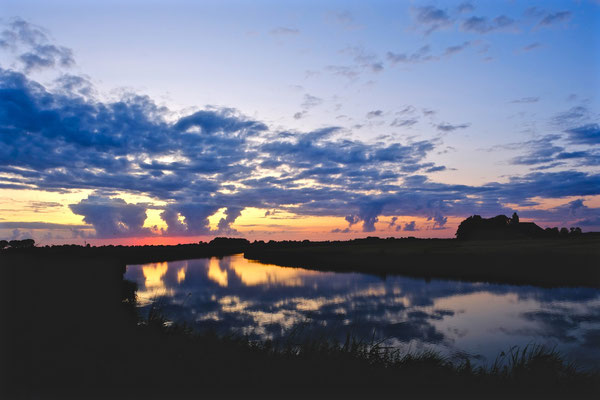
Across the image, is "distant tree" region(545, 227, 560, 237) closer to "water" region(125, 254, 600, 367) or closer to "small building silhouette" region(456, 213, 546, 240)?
"small building silhouette" region(456, 213, 546, 240)

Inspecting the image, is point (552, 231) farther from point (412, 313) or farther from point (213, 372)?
point (213, 372)

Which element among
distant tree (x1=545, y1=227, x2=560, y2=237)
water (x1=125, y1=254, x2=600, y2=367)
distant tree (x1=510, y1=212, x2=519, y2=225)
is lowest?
water (x1=125, y1=254, x2=600, y2=367)

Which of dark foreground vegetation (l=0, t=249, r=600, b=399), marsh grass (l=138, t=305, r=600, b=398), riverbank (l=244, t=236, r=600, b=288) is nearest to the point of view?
dark foreground vegetation (l=0, t=249, r=600, b=399)

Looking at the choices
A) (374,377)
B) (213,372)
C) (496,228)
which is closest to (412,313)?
(374,377)

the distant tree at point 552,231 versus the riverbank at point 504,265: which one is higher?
the distant tree at point 552,231

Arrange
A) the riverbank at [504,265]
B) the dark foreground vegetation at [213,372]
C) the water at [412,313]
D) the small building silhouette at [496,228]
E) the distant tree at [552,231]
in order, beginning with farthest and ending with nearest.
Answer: the small building silhouette at [496,228] < the distant tree at [552,231] < the riverbank at [504,265] < the water at [412,313] < the dark foreground vegetation at [213,372]

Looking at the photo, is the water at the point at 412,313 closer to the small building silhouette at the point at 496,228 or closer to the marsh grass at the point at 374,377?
the marsh grass at the point at 374,377

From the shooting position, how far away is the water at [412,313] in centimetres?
2017

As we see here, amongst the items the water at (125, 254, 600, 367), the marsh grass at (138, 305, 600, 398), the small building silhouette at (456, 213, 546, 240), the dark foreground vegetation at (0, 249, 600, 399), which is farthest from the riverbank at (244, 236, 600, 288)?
the small building silhouette at (456, 213, 546, 240)

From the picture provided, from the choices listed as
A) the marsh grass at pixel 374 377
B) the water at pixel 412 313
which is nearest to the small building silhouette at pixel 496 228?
the water at pixel 412 313

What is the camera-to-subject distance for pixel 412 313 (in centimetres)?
2750

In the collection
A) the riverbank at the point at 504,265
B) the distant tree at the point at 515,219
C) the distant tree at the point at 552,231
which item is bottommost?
the riverbank at the point at 504,265

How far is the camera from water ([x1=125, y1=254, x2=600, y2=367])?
20.2m

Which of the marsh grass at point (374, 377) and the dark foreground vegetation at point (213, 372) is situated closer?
the dark foreground vegetation at point (213, 372)
